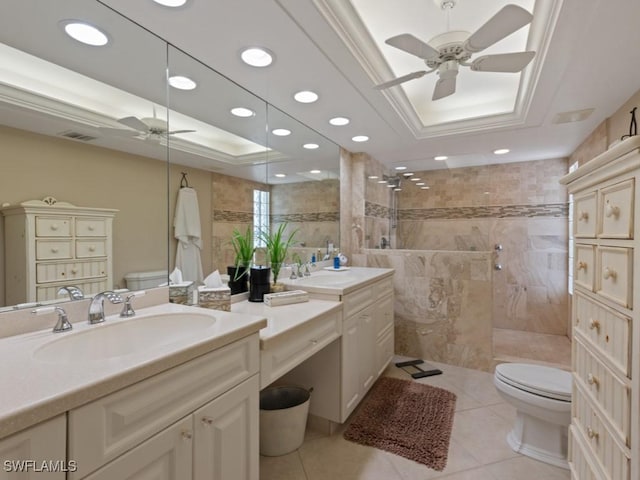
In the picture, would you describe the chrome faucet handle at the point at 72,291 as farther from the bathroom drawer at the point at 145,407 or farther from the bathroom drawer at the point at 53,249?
the bathroom drawer at the point at 145,407

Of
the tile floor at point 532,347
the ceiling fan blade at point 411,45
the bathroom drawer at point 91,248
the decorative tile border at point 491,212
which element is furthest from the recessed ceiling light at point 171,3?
the decorative tile border at point 491,212

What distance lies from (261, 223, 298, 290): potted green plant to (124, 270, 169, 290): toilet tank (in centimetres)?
73

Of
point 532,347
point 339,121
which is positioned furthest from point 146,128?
point 532,347

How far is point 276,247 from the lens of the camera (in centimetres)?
219

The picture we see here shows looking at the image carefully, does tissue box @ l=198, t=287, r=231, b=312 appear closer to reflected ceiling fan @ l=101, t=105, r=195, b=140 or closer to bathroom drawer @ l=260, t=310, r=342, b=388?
bathroom drawer @ l=260, t=310, r=342, b=388

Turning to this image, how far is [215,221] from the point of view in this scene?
188 cm

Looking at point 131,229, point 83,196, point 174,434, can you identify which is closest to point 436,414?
point 174,434

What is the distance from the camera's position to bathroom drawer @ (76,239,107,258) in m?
1.27

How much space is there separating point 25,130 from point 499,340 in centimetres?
440

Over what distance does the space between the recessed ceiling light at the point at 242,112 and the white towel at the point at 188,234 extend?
2.06 feet

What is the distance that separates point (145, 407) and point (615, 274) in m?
1.46

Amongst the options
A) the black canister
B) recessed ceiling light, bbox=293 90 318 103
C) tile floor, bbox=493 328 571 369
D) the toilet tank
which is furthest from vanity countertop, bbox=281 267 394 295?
tile floor, bbox=493 328 571 369

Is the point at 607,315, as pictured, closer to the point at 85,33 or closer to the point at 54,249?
the point at 54,249

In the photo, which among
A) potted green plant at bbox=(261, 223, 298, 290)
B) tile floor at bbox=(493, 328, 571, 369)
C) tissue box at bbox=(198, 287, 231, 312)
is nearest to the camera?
tissue box at bbox=(198, 287, 231, 312)
